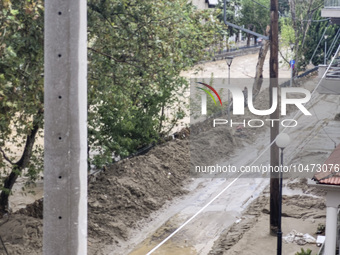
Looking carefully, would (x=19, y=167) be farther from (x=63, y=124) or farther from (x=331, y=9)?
(x=331, y=9)

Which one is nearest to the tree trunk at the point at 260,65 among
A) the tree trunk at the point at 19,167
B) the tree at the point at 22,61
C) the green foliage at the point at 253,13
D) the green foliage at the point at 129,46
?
the green foliage at the point at 129,46

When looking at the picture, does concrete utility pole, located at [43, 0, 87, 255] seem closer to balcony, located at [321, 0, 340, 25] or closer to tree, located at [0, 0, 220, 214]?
tree, located at [0, 0, 220, 214]

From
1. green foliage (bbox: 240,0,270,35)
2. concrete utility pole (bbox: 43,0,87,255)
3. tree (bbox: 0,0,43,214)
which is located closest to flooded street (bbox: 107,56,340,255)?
tree (bbox: 0,0,43,214)

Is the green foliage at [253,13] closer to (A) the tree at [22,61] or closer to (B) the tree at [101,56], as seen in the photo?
(B) the tree at [101,56]

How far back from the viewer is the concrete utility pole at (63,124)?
9.63 feet

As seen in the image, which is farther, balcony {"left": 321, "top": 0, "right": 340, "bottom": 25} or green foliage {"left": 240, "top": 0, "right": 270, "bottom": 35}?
green foliage {"left": 240, "top": 0, "right": 270, "bottom": 35}

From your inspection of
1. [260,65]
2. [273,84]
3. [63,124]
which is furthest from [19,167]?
[260,65]

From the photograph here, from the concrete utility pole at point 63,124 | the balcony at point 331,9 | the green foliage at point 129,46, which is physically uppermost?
the balcony at point 331,9

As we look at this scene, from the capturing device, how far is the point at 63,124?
2.93 m

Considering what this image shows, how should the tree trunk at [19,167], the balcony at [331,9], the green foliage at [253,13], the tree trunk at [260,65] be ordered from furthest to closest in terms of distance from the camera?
the green foliage at [253,13], the tree trunk at [260,65], the balcony at [331,9], the tree trunk at [19,167]

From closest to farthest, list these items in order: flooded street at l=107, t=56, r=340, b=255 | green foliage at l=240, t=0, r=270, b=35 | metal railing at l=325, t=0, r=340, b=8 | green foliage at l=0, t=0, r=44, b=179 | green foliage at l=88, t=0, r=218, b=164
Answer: green foliage at l=0, t=0, r=44, b=179
green foliage at l=88, t=0, r=218, b=164
flooded street at l=107, t=56, r=340, b=255
metal railing at l=325, t=0, r=340, b=8
green foliage at l=240, t=0, r=270, b=35

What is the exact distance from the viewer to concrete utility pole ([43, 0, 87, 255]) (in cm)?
294

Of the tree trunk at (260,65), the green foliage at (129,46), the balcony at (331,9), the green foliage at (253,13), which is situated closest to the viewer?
the green foliage at (129,46)

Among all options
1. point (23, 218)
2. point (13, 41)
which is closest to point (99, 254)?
point (23, 218)
